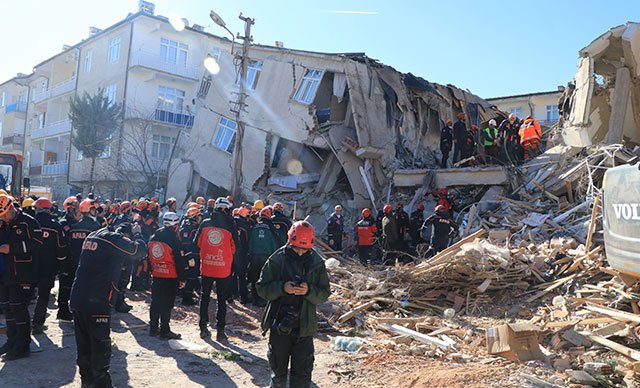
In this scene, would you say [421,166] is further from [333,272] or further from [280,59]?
[333,272]

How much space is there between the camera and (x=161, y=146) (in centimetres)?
3322

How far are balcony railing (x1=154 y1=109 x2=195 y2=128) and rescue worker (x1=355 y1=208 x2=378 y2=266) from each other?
69.5 feet

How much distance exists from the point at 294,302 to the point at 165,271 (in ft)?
11.2

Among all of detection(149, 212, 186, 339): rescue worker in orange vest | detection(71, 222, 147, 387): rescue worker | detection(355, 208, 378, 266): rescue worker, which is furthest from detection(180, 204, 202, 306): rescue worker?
detection(355, 208, 378, 266): rescue worker

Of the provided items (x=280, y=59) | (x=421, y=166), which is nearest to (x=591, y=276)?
(x=421, y=166)

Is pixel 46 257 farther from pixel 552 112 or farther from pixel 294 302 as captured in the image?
pixel 552 112

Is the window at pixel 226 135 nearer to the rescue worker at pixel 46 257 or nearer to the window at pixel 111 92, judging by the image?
the window at pixel 111 92

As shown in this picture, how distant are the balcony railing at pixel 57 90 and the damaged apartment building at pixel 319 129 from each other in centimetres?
2121

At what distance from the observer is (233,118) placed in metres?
22.2

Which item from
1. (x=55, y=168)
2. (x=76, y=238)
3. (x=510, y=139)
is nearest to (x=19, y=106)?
(x=55, y=168)

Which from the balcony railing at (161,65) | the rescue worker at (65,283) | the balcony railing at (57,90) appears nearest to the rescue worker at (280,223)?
the rescue worker at (65,283)

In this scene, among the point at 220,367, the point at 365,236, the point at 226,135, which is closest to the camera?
the point at 220,367

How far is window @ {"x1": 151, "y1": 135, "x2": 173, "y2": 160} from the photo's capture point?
32.7 m

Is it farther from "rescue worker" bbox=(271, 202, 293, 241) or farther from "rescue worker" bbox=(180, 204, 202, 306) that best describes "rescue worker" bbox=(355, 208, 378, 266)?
"rescue worker" bbox=(180, 204, 202, 306)
